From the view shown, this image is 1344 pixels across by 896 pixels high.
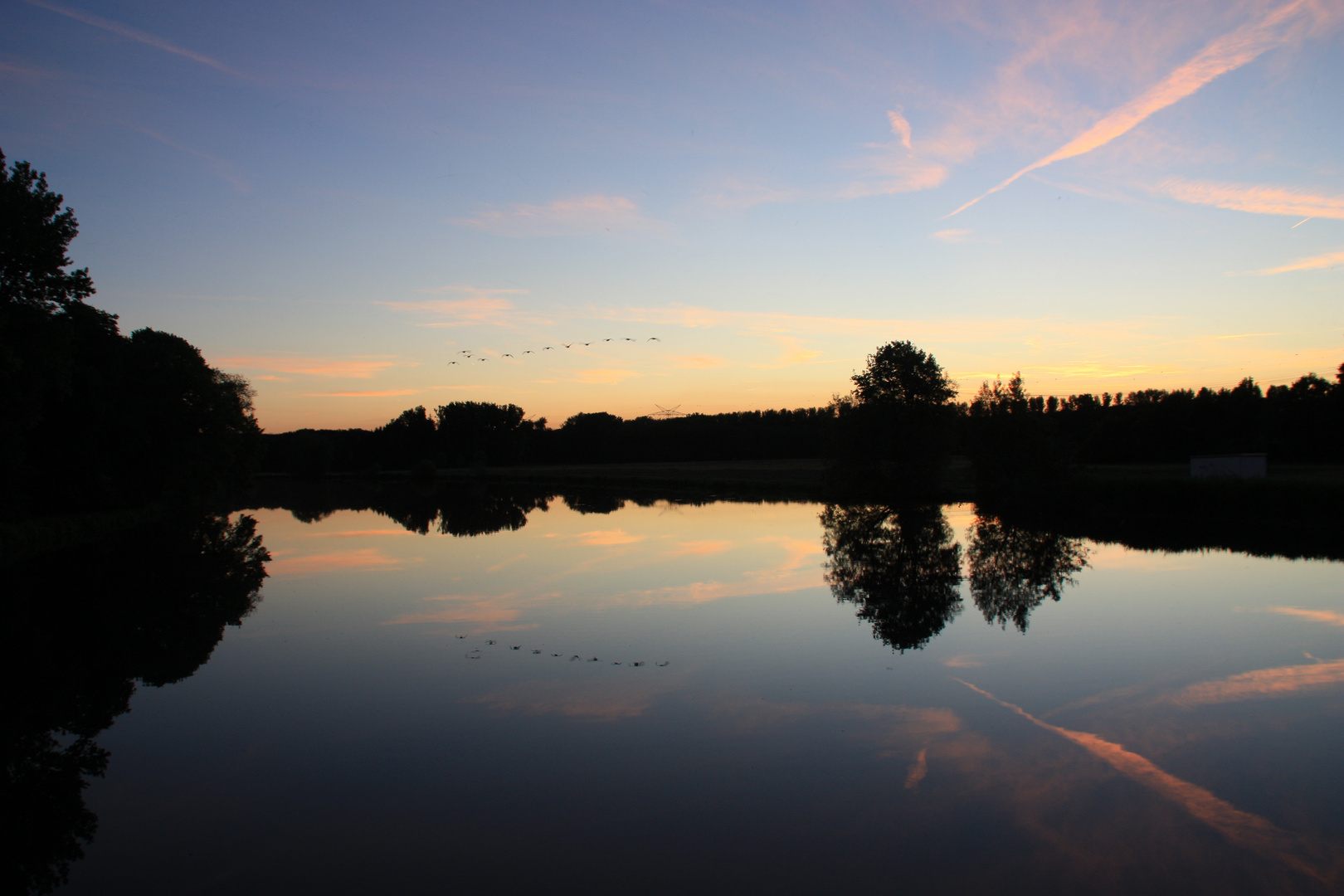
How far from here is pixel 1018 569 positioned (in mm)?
18438

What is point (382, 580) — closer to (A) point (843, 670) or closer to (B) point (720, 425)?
(A) point (843, 670)

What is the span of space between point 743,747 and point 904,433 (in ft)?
128

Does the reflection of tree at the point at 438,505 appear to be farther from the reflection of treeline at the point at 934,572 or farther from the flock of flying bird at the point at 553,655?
the flock of flying bird at the point at 553,655

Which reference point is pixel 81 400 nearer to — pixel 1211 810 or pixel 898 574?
pixel 898 574

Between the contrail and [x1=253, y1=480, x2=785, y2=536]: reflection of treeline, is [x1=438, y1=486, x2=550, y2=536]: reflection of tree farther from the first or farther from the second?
the contrail

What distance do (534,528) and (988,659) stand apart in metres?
22.2

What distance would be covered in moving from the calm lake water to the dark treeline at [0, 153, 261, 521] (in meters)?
13.0

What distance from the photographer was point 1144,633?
470 inches

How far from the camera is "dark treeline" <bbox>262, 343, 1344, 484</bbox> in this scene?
39812mm

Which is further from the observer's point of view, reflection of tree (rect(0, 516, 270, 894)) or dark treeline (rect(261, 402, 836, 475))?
dark treeline (rect(261, 402, 836, 475))

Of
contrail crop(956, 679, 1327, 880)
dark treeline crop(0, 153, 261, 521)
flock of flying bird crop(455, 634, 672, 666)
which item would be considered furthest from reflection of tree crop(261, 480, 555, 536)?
contrail crop(956, 679, 1327, 880)

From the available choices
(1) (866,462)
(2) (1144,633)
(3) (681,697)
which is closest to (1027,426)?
(1) (866,462)

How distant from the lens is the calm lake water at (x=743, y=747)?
16.9 ft

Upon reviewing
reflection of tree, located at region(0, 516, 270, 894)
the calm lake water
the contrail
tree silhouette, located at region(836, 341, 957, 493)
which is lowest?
the contrail
